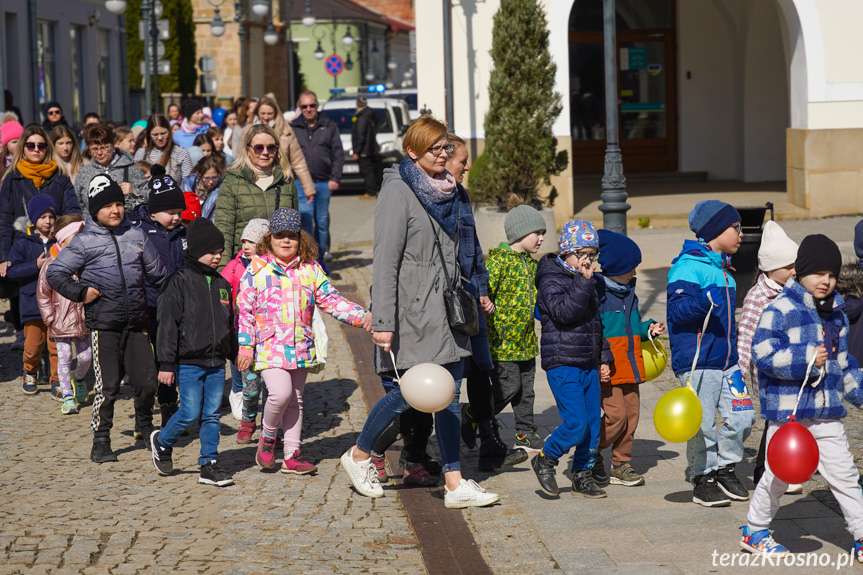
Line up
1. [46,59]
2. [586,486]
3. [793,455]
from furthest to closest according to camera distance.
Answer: [46,59] < [586,486] < [793,455]

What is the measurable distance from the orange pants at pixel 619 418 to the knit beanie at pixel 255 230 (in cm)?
248

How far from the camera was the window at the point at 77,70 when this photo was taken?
29.8 metres

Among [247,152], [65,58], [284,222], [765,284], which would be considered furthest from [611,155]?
[65,58]

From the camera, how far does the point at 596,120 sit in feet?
72.5

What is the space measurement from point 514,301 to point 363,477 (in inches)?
51.2

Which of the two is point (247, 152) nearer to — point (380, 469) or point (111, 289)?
point (111, 289)

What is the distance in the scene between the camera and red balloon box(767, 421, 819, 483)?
4625 millimetres

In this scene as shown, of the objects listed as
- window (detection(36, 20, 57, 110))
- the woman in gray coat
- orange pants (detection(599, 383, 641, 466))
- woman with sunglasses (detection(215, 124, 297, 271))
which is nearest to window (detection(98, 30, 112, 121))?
window (detection(36, 20, 57, 110))

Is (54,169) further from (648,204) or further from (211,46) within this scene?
(211,46)

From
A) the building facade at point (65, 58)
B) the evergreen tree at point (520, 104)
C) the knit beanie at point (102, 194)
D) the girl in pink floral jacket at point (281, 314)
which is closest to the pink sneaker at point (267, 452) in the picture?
the girl in pink floral jacket at point (281, 314)

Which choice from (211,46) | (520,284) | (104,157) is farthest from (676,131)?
(211,46)

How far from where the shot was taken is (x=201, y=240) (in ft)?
21.1

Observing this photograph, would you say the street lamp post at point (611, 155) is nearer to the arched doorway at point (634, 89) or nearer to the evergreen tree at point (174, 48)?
the arched doorway at point (634, 89)

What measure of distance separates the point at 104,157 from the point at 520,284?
4653 mm
